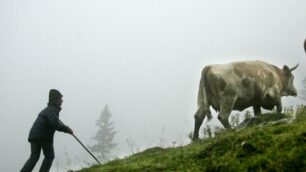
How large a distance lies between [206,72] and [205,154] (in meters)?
7.92

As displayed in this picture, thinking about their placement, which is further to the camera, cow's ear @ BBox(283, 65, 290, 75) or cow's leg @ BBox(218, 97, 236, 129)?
cow's ear @ BBox(283, 65, 290, 75)

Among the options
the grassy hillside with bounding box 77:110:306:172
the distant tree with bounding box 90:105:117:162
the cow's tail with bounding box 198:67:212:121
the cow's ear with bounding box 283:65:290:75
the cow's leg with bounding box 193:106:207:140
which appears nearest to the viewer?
the grassy hillside with bounding box 77:110:306:172

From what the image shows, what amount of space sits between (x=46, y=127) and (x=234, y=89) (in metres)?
6.12

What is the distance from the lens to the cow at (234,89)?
14.3m

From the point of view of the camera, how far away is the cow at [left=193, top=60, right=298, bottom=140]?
46.8 ft

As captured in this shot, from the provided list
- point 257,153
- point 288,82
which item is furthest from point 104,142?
point 257,153

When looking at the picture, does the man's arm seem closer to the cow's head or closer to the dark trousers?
the dark trousers

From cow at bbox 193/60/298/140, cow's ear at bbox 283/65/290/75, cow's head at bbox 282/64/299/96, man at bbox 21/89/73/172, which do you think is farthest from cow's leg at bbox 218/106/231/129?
man at bbox 21/89/73/172

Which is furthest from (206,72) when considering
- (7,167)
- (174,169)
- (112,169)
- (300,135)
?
(7,167)

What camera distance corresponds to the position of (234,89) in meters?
14.4

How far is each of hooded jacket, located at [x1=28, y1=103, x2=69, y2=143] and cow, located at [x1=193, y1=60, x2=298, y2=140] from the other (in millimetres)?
4421

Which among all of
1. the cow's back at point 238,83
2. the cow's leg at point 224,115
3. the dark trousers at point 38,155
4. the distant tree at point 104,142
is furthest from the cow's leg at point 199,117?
the distant tree at point 104,142

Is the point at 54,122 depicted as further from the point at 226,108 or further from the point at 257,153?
the point at 257,153

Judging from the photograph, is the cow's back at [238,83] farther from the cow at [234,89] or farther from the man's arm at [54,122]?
the man's arm at [54,122]
